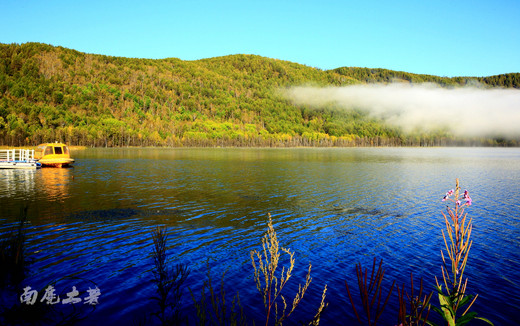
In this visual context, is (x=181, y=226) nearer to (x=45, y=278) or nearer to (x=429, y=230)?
(x=45, y=278)

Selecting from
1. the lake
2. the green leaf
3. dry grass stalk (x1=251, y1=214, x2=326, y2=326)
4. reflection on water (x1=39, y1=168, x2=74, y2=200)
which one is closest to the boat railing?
reflection on water (x1=39, y1=168, x2=74, y2=200)

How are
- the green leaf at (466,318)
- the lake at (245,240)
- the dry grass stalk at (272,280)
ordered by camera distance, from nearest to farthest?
the green leaf at (466,318), the dry grass stalk at (272,280), the lake at (245,240)

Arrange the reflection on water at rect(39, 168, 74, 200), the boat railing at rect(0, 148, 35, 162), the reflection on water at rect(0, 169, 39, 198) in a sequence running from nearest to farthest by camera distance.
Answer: the reflection on water at rect(39, 168, 74, 200)
the reflection on water at rect(0, 169, 39, 198)
the boat railing at rect(0, 148, 35, 162)

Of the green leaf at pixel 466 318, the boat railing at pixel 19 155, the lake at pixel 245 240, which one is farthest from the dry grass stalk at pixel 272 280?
the boat railing at pixel 19 155

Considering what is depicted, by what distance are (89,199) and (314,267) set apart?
22059mm

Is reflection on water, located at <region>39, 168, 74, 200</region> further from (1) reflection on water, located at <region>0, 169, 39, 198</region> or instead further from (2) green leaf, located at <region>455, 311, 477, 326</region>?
(2) green leaf, located at <region>455, 311, 477, 326</region>

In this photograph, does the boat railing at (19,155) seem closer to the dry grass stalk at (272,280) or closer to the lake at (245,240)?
the lake at (245,240)

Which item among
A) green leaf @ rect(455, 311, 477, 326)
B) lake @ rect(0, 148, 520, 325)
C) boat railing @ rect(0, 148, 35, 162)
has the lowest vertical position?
lake @ rect(0, 148, 520, 325)

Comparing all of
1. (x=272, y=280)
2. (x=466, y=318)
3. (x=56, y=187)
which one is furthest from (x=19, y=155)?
(x=466, y=318)

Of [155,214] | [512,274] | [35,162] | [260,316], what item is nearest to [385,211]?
[512,274]

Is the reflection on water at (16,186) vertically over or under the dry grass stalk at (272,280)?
under

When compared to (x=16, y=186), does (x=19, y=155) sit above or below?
above

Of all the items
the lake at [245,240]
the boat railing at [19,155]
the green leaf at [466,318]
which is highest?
the green leaf at [466,318]

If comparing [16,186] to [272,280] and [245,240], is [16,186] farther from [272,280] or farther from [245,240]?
[272,280]
